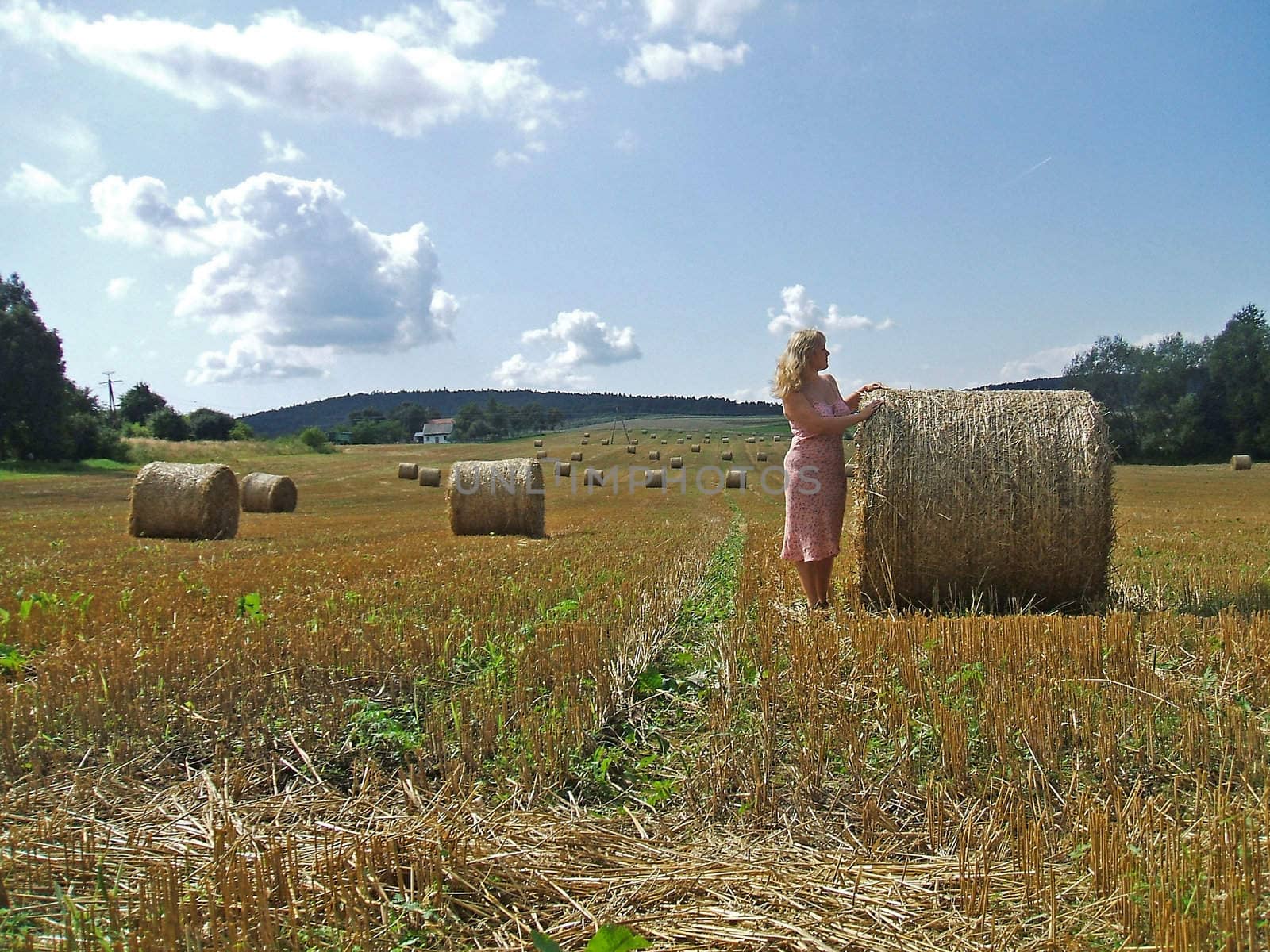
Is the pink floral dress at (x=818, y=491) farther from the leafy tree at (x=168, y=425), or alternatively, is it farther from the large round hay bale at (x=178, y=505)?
the leafy tree at (x=168, y=425)

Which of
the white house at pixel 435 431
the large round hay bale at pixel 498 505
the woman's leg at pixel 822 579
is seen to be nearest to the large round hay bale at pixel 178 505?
the large round hay bale at pixel 498 505

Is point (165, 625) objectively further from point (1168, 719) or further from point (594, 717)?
point (1168, 719)

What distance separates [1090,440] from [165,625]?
23.3 feet

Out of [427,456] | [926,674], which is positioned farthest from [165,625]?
[427,456]

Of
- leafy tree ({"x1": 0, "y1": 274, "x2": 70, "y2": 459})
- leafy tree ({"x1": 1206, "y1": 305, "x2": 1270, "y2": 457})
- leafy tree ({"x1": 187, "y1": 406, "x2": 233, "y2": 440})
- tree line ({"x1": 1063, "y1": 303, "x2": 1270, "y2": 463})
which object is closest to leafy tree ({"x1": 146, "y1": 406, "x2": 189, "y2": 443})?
leafy tree ({"x1": 187, "y1": 406, "x2": 233, "y2": 440})

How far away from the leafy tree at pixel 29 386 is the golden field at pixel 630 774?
5026cm

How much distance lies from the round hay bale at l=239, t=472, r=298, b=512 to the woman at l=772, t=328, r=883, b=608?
927 inches

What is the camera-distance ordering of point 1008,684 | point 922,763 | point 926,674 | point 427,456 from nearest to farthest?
1. point 922,763
2. point 1008,684
3. point 926,674
4. point 427,456

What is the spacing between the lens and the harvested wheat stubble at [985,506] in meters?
6.63

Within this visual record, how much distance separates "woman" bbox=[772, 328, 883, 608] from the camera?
652cm

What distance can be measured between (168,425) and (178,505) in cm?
7617

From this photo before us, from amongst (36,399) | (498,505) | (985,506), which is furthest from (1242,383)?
(36,399)

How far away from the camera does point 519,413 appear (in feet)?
322

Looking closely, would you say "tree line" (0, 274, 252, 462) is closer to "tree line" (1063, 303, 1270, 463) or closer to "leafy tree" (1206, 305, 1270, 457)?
"tree line" (1063, 303, 1270, 463)
